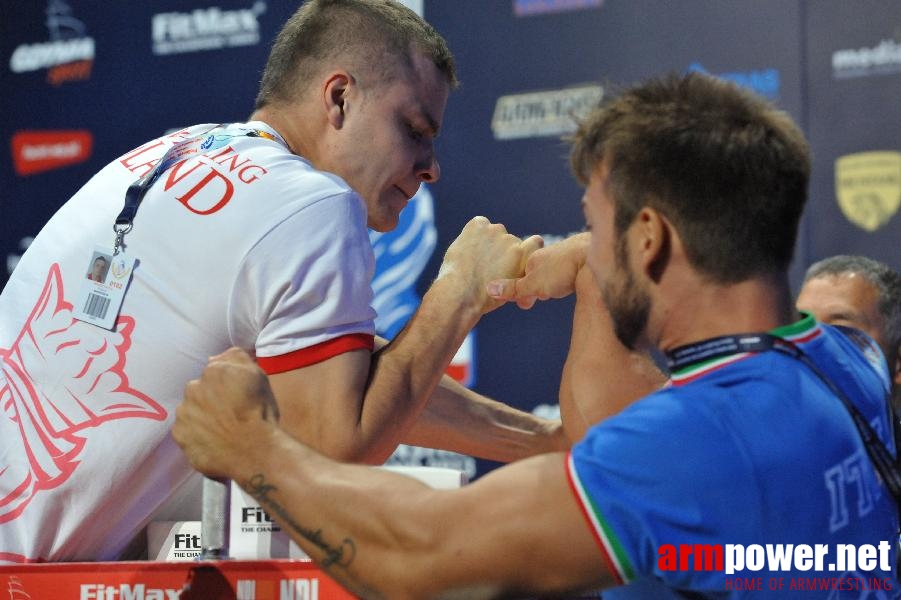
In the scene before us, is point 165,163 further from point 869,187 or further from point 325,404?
point 869,187

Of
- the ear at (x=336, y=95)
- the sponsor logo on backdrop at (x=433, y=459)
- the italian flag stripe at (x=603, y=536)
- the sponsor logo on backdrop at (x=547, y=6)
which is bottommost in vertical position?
the sponsor logo on backdrop at (x=433, y=459)

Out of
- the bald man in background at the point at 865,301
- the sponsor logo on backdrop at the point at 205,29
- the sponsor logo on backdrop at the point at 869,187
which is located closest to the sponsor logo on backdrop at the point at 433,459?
the bald man in background at the point at 865,301

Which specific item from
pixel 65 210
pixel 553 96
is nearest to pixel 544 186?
pixel 553 96

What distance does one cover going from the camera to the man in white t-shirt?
1.36m

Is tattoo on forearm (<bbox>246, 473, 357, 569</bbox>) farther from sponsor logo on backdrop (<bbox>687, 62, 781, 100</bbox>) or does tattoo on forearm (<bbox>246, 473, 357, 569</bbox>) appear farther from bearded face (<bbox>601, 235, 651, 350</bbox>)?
sponsor logo on backdrop (<bbox>687, 62, 781, 100</bbox>)

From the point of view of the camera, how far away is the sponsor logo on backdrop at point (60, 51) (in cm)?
421

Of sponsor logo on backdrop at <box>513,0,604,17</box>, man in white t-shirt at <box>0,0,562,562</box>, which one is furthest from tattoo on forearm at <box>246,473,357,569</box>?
sponsor logo on backdrop at <box>513,0,604,17</box>

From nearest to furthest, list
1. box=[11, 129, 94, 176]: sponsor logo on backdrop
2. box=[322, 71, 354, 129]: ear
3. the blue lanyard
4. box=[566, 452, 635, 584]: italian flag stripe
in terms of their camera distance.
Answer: box=[566, 452, 635, 584]: italian flag stripe
the blue lanyard
box=[322, 71, 354, 129]: ear
box=[11, 129, 94, 176]: sponsor logo on backdrop

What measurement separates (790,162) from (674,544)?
1.29ft

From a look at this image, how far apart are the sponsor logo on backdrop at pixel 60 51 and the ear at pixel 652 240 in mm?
3567

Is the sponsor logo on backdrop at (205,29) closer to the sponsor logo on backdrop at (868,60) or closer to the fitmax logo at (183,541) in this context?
the sponsor logo on backdrop at (868,60)

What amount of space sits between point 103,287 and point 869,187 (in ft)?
7.57

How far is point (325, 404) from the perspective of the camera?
1353 millimetres
